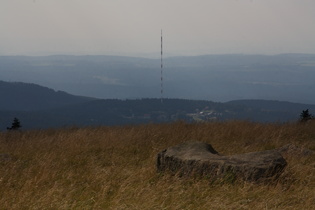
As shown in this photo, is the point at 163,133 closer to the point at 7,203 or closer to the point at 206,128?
the point at 206,128

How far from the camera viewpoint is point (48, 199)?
640cm

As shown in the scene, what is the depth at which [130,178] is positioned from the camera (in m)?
8.20

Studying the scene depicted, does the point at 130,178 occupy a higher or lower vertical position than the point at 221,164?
lower

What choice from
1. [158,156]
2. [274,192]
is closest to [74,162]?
[158,156]

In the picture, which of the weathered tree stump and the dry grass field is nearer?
the dry grass field

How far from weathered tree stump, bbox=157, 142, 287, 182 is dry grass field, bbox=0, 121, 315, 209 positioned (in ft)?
0.69

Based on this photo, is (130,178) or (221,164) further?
(221,164)

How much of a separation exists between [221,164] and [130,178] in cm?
178

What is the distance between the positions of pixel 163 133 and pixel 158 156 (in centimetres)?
503

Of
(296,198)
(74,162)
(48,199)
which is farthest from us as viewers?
(74,162)

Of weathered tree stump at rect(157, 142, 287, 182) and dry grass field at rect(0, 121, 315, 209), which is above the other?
weathered tree stump at rect(157, 142, 287, 182)

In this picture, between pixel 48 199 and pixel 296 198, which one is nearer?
pixel 48 199

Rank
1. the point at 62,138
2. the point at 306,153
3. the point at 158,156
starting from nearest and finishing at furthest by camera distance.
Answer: the point at 158,156, the point at 306,153, the point at 62,138

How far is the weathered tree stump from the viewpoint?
26.8ft
